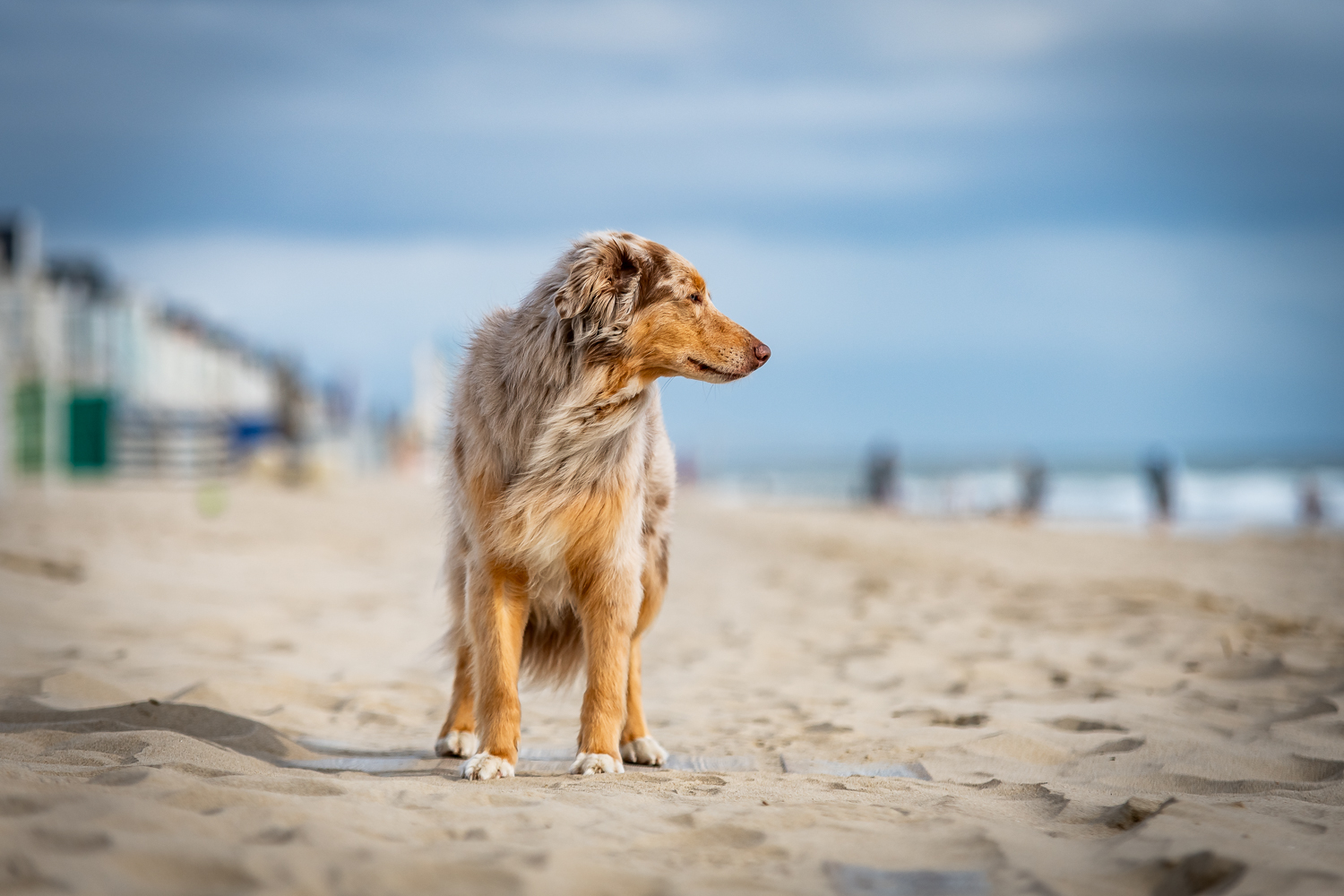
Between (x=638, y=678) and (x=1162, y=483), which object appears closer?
(x=638, y=678)

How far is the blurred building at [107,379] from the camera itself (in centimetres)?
2517

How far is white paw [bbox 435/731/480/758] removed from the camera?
4312mm

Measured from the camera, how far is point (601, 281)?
3.88 metres

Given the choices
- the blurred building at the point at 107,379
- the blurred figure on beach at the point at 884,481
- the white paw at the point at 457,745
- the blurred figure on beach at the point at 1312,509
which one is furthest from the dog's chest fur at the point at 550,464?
the blurred figure on beach at the point at 884,481

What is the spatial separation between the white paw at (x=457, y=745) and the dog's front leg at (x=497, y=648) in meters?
0.41

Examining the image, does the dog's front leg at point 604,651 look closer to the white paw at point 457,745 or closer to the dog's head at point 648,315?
the white paw at point 457,745

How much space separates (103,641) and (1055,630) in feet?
21.7

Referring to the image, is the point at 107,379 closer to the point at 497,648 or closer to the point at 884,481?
the point at 884,481

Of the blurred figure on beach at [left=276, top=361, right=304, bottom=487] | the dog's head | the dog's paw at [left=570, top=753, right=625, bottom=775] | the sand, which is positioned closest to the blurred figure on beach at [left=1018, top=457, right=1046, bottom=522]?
the sand

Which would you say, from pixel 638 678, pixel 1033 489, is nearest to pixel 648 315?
pixel 638 678

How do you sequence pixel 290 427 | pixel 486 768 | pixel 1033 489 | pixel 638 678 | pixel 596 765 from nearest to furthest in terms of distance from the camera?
pixel 486 768, pixel 596 765, pixel 638 678, pixel 1033 489, pixel 290 427

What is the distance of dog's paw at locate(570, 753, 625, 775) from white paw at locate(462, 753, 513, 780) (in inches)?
10.4

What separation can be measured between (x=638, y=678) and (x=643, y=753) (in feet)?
1.30

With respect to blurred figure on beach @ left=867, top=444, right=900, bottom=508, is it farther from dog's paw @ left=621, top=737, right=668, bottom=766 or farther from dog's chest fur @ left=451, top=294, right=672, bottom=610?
dog's chest fur @ left=451, top=294, right=672, bottom=610
